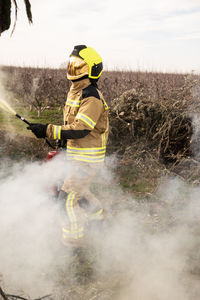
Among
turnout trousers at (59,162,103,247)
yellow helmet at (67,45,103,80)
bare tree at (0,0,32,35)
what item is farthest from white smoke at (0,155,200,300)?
bare tree at (0,0,32,35)

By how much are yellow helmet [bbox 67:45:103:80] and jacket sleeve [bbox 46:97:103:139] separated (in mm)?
264

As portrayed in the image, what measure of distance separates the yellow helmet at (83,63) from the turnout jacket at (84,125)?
7cm

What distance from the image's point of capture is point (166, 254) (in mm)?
3111

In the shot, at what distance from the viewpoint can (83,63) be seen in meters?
2.82

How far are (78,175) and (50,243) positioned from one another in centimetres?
86

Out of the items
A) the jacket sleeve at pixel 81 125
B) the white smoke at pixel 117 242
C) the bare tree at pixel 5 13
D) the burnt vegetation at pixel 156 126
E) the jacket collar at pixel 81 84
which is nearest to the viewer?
the bare tree at pixel 5 13

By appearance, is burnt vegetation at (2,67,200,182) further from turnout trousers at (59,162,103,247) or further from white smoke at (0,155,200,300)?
turnout trousers at (59,162,103,247)

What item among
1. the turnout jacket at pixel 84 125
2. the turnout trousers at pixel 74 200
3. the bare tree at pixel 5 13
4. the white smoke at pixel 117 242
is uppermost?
the bare tree at pixel 5 13

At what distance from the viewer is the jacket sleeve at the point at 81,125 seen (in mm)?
2748

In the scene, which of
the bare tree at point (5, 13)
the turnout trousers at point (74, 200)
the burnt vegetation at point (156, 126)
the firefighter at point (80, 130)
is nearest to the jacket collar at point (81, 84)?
the firefighter at point (80, 130)

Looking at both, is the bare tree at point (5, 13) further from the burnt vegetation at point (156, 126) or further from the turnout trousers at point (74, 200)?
the burnt vegetation at point (156, 126)

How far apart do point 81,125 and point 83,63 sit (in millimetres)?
602

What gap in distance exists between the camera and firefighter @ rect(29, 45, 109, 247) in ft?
9.07

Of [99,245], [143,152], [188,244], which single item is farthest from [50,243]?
[143,152]
